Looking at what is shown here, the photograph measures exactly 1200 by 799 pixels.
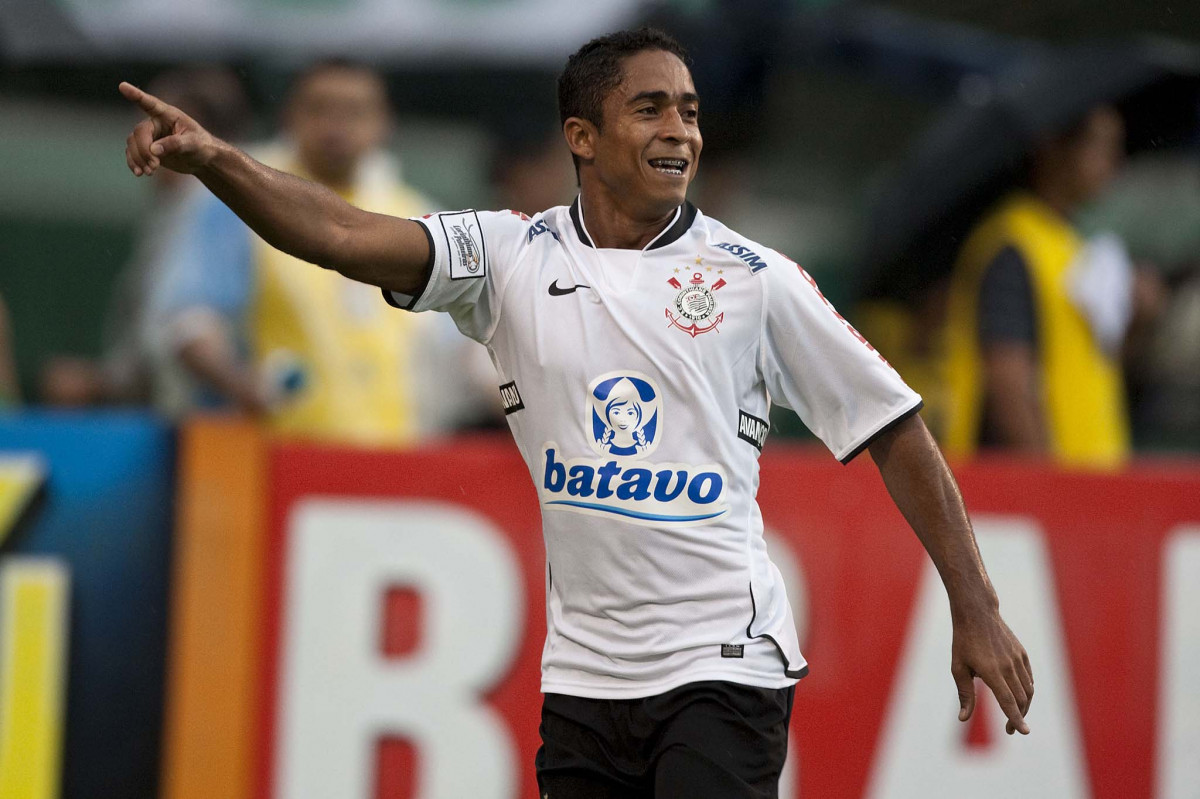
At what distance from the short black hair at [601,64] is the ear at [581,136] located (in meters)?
0.02

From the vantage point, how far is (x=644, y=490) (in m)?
3.32

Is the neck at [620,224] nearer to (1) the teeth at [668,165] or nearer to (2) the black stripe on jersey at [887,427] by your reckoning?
(1) the teeth at [668,165]

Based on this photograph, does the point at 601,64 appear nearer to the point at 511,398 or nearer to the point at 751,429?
the point at 511,398

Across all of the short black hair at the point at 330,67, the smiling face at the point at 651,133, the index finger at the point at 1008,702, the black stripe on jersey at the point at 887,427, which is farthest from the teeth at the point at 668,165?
the short black hair at the point at 330,67

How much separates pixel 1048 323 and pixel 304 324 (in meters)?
3.01

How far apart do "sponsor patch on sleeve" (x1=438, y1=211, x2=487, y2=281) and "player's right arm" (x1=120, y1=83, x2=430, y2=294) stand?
0.07 m

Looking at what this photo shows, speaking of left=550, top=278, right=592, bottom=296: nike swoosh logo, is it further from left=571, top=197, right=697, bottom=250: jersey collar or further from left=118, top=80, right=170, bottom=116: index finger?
left=118, top=80, right=170, bottom=116: index finger

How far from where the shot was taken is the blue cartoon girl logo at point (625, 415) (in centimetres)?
331

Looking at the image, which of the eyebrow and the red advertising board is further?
the red advertising board


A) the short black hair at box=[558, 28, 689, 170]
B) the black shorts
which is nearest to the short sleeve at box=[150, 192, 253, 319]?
the short black hair at box=[558, 28, 689, 170]

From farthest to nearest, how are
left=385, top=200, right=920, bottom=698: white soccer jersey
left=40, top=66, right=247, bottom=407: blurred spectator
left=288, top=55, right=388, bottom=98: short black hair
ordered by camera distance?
left=40, top=66, right=247, bottom=407: blurred spectator → left=288, top=55, right=388, bottom=98: short black hair → left=385, top=200, right=920, bottom=698: white soccer jersey

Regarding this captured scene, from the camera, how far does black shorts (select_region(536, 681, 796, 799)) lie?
3.21 m

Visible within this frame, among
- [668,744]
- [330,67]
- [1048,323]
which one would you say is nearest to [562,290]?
[668,744]

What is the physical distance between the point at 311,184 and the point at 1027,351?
12.5ft
